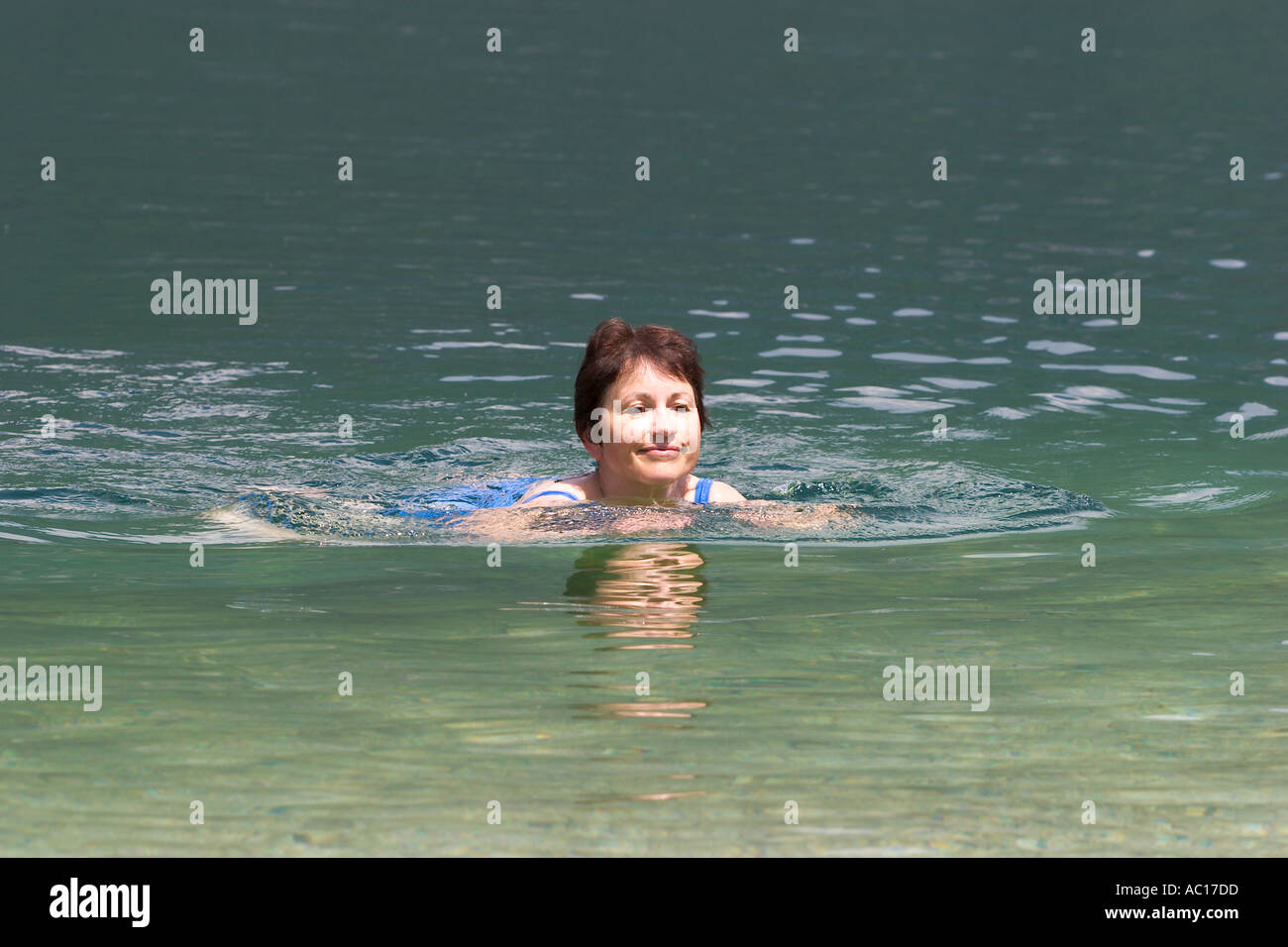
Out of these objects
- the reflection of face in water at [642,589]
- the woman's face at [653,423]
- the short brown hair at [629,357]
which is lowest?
the reflection of face in water at [642,589]

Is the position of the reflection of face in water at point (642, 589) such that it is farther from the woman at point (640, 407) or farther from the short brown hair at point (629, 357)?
the short brown hair at point (629, 357)

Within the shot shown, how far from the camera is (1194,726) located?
4.74 m

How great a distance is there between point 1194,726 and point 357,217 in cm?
1519

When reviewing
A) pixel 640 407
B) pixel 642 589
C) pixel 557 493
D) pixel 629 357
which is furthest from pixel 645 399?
pixel 642 589

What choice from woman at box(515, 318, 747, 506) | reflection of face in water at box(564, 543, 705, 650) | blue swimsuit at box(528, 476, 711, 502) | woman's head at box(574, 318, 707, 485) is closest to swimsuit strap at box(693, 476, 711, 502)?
blue swimsuit at box(528, 476, 711, 502)

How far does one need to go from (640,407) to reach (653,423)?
0.09 metres

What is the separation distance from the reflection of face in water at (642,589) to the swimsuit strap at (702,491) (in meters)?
0.79

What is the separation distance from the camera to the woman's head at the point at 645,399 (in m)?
7.64

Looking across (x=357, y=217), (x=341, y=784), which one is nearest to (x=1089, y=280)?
(x=357, y=217)

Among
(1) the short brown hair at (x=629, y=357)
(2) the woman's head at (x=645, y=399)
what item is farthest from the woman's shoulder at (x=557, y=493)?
(1) the short brown hair at (x=629, y=357)

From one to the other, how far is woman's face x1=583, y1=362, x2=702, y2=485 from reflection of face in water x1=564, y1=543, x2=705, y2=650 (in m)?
0.40

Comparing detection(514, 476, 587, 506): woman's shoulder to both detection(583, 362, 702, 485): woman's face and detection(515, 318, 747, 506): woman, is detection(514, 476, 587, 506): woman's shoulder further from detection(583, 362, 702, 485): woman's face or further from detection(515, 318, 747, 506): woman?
detection(583, 362, 702, 485): woman's face

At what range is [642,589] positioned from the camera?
21.4 feet
